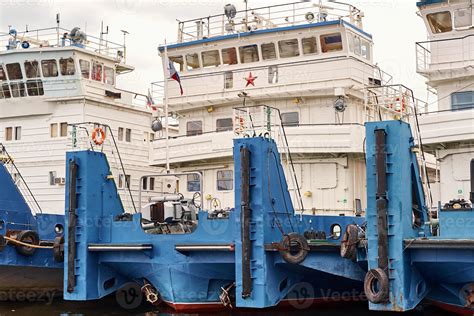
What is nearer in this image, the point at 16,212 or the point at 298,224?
the point at 298,224

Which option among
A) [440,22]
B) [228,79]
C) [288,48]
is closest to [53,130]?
[228,79]

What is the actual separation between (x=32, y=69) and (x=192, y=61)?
17.0 ft

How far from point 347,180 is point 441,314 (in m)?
4.09

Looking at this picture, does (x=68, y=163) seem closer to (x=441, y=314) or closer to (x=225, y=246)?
(x=225, y=246)

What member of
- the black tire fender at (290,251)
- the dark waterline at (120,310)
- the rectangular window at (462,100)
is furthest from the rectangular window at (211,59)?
the black tire fender at (290,251)

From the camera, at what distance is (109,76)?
82.2ft

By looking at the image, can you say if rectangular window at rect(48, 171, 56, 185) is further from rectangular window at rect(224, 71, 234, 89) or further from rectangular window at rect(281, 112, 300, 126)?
rectangular window at rect(281, 112, 300, 126)

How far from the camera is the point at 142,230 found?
15.8 meters

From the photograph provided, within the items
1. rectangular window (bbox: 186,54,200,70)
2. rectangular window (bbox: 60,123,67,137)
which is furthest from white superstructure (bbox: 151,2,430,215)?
rectangular window (bbox: 60,123,67,137)

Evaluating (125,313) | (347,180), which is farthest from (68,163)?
(347,180)

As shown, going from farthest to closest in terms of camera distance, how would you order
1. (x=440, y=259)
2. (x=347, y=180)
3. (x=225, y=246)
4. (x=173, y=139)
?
(x=173, y=139) → (x=347, y=180) → (x=225, y=246) → (x=440, y=259)

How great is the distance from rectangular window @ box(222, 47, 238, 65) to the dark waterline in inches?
301

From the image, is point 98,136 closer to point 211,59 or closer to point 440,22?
point 211,59

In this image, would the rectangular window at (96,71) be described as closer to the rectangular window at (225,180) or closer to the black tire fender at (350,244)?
the rectangular window at (225,180)
